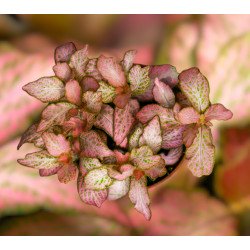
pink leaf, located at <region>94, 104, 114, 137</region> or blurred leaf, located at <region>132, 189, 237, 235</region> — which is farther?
blurred leaf, located at <region>132, 189, 237, 235</region>

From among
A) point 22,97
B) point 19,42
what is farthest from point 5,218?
point 19,42

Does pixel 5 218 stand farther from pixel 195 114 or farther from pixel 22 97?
pixel 195 114

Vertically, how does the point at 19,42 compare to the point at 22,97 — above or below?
above

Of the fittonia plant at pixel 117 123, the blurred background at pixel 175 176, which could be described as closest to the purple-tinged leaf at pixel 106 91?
the fittonia plant at pixel 117 123

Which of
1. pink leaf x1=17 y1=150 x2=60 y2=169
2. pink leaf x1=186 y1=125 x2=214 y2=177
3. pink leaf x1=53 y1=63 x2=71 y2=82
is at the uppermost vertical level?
pink leaf x1=53 y1=63 x2=71 y2=82

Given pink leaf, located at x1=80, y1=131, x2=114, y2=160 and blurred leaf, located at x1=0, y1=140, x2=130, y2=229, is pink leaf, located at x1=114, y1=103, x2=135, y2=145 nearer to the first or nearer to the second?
pink leaf, located at x1=80, y1=131, x2=114, y2=160

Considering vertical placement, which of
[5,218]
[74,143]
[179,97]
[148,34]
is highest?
[148,34]

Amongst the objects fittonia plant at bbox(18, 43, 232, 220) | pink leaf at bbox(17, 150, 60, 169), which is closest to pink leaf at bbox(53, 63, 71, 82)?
fittonia plant at bbox(18, 43, 232, 220)
